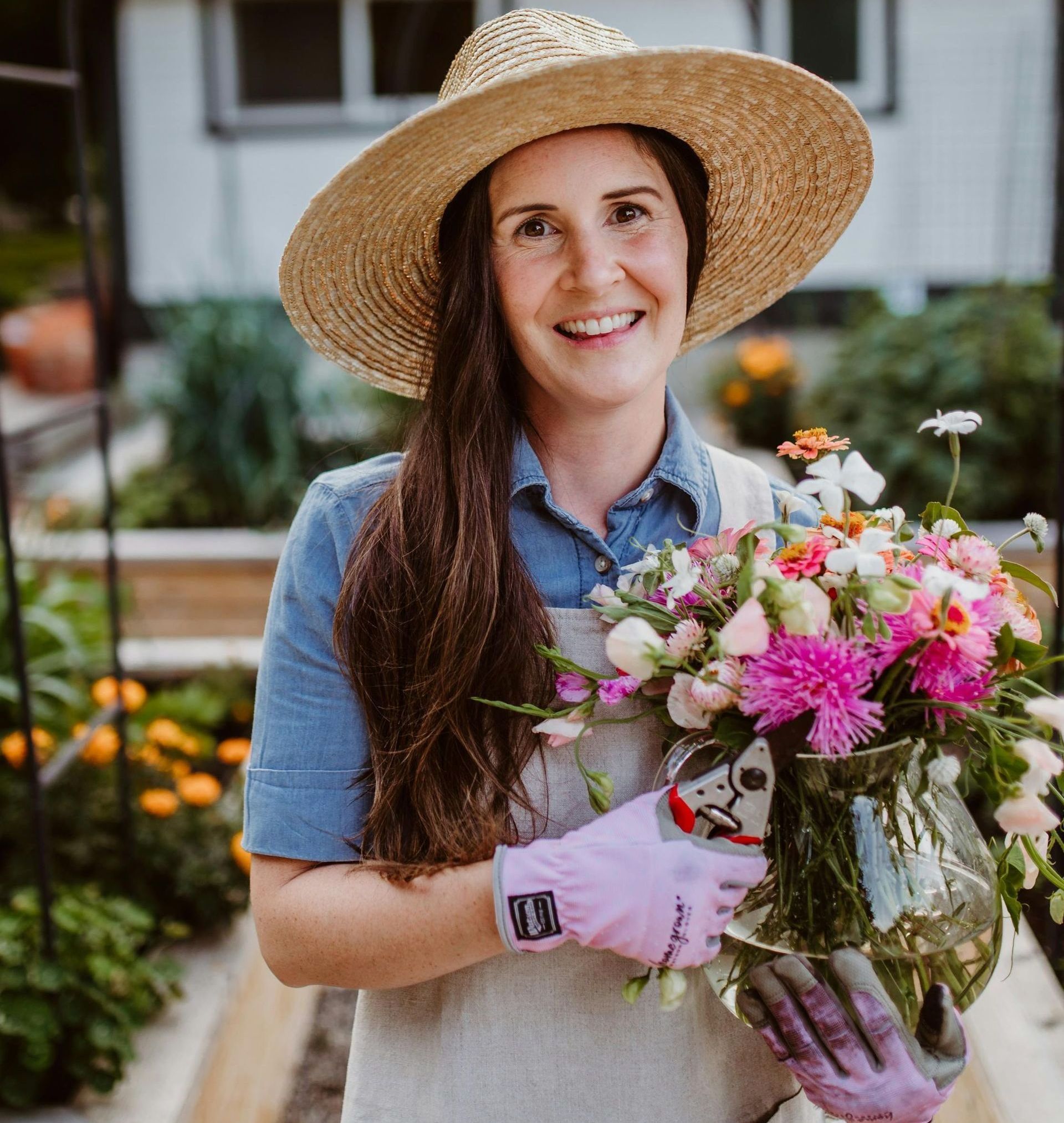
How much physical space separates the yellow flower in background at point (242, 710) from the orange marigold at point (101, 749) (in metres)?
0.68

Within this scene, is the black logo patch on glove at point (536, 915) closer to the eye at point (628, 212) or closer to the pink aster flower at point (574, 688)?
the pink aster flower at point (574, 688)

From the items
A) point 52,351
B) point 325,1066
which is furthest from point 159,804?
point 52,351

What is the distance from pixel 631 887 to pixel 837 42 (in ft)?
25.7

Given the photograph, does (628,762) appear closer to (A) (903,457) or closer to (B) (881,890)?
(B) (881,890)

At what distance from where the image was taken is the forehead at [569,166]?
4.25 feet

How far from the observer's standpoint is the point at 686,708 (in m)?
1.11

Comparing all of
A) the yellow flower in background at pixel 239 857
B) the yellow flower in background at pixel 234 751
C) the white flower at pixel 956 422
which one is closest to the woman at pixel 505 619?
the white flower at pixel 956 422

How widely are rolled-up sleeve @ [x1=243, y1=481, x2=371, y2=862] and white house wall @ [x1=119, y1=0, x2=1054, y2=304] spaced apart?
607 centimetres

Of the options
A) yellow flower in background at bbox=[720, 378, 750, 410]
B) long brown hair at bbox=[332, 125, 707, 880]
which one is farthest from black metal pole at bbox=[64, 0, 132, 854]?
yellow flower in background at bbox=[720, 378, 750, 410]

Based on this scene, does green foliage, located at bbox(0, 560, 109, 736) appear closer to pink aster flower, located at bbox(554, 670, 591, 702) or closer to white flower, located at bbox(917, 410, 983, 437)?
pink aster flower, located at bbox(554, 670, 591, 702)

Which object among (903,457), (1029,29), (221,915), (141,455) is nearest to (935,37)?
(1029,29)

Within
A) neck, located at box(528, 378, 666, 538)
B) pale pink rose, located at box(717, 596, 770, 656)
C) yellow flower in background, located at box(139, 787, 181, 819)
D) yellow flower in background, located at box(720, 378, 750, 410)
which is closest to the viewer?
pale pink rose, located at box(717, 596, 770, 656)

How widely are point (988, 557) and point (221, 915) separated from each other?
2.31 meters

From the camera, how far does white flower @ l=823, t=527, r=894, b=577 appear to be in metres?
1.01
